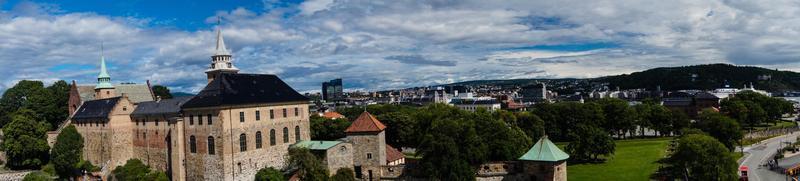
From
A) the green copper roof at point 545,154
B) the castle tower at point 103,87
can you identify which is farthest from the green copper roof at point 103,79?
the green copper roof at point 545,154

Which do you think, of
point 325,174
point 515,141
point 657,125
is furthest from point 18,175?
point 657,125

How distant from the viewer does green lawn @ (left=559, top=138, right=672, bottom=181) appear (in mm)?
51312

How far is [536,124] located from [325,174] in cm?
4328

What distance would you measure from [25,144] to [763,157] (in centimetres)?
8433

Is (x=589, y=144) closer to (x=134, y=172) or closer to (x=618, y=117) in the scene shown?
(x=618, y=117)

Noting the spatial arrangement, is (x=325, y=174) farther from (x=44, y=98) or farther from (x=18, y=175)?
(x=44, y=98)

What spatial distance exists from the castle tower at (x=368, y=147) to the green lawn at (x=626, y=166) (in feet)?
56.5

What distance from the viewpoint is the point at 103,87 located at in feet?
244

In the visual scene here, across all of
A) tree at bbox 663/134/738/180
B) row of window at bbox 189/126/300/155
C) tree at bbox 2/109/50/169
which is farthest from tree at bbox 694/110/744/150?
tree at bbox 2/109/50/169

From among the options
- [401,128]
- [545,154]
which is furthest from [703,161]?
[401,128]

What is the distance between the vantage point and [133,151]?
2379 inches

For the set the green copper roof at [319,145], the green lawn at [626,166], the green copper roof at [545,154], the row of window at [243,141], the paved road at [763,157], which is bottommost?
the paved road at [763,157]

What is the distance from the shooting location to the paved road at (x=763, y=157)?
54.2m

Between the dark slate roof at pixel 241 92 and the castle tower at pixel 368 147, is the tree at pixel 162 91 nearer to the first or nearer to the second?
the dark slate roof at pixel 241 92
